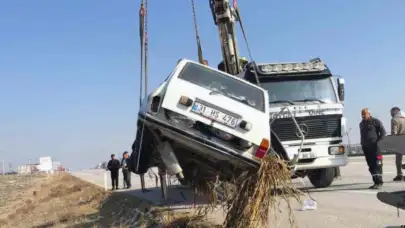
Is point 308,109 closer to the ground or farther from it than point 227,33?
closer to the ground

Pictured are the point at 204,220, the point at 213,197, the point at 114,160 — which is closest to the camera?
the point at 213,197

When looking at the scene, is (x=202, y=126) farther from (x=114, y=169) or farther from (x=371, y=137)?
(x=114, y=169)

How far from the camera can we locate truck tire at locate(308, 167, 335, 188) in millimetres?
12039

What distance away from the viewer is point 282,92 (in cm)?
1139

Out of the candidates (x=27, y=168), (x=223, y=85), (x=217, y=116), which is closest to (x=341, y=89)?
(x=223, y=85)

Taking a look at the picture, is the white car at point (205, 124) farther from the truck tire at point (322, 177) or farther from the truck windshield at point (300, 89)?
A: the truck tire at point (322, 177)

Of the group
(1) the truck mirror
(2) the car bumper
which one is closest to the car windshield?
(2) the car bumper

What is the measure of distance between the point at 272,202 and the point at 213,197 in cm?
87

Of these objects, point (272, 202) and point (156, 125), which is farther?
point (156, 125)

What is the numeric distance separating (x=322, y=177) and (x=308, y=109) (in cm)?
213

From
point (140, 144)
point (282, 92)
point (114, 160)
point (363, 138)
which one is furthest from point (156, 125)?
point (114, 160)

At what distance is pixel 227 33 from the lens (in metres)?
13.8

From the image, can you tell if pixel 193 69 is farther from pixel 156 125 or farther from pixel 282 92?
pixel 282 92

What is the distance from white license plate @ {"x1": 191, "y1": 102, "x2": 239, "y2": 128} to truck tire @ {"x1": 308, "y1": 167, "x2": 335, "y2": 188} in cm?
583
